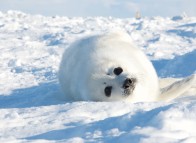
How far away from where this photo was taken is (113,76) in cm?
391

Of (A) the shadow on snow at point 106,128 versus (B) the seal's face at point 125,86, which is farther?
(B) the seal's face at point 125,86

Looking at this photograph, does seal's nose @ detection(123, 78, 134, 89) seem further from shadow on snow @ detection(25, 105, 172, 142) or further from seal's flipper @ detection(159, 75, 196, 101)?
shadow on snow @ detection(25, 105, 172, 142)

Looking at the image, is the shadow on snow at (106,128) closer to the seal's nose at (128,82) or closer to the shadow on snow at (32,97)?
the seal's nose at (128,82)

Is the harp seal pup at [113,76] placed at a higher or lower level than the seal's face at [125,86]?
higher

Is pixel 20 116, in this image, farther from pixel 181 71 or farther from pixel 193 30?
pixel 193 30

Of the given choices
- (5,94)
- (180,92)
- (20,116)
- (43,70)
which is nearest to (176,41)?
(43,70)

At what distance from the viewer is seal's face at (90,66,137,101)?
12.5 ft

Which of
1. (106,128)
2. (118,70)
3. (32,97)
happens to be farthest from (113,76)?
(106,128)

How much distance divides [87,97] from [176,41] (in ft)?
38.3

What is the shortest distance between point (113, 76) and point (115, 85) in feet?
0.30

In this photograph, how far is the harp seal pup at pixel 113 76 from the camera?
3.91 meters

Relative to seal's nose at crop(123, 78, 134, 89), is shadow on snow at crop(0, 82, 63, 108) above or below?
above

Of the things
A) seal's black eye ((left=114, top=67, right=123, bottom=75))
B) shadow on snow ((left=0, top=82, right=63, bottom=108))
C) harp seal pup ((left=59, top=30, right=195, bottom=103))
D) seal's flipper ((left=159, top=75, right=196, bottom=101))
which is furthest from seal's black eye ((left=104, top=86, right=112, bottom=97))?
shadow on snow ((left=0, top=82, right=63, bottom=108))

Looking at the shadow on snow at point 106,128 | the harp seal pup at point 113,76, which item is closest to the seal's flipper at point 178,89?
the harp seal pup at point 113,76
